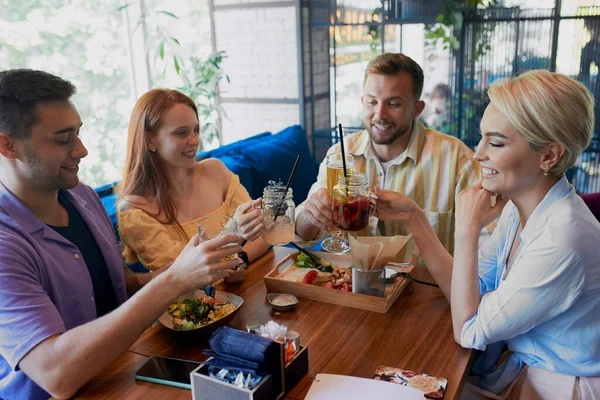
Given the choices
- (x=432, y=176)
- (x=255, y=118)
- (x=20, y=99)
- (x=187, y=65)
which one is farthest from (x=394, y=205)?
(x=187, y=65)

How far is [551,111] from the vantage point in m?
1.38

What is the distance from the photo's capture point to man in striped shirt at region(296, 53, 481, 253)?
2.33 metres

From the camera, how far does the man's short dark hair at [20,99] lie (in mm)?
1425

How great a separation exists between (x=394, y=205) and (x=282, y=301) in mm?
515

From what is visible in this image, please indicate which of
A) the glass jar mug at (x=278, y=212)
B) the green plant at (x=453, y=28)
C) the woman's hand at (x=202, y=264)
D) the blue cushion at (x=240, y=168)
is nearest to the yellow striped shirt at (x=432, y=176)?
the glass jar mug at (x=278, y=212)

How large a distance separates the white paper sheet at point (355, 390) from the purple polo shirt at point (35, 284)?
25.0 inches

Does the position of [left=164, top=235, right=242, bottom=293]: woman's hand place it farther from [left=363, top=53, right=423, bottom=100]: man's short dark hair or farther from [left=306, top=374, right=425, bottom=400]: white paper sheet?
[left=363, top=53, right=423, bottom=100]: man's short dark hair

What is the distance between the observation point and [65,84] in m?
1.54

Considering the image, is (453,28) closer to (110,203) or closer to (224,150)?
(224,150)

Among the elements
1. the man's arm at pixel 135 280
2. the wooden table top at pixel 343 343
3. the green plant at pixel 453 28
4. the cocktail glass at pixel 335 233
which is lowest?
the man's arm at pixel 135 280

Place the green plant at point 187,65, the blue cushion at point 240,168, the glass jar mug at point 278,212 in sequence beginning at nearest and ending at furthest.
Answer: the glass jar mug at point 278,212 → the blue cushion at point 240,168 → the green plant at point 187,65

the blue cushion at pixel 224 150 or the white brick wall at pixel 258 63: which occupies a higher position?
the white brick wall at pixel 258 63

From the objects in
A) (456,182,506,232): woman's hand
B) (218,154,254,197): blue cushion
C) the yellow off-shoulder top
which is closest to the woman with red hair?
the yellow off-shoulder top

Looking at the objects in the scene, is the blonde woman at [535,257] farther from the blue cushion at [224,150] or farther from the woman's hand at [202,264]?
the blue cushion at [224,150]
